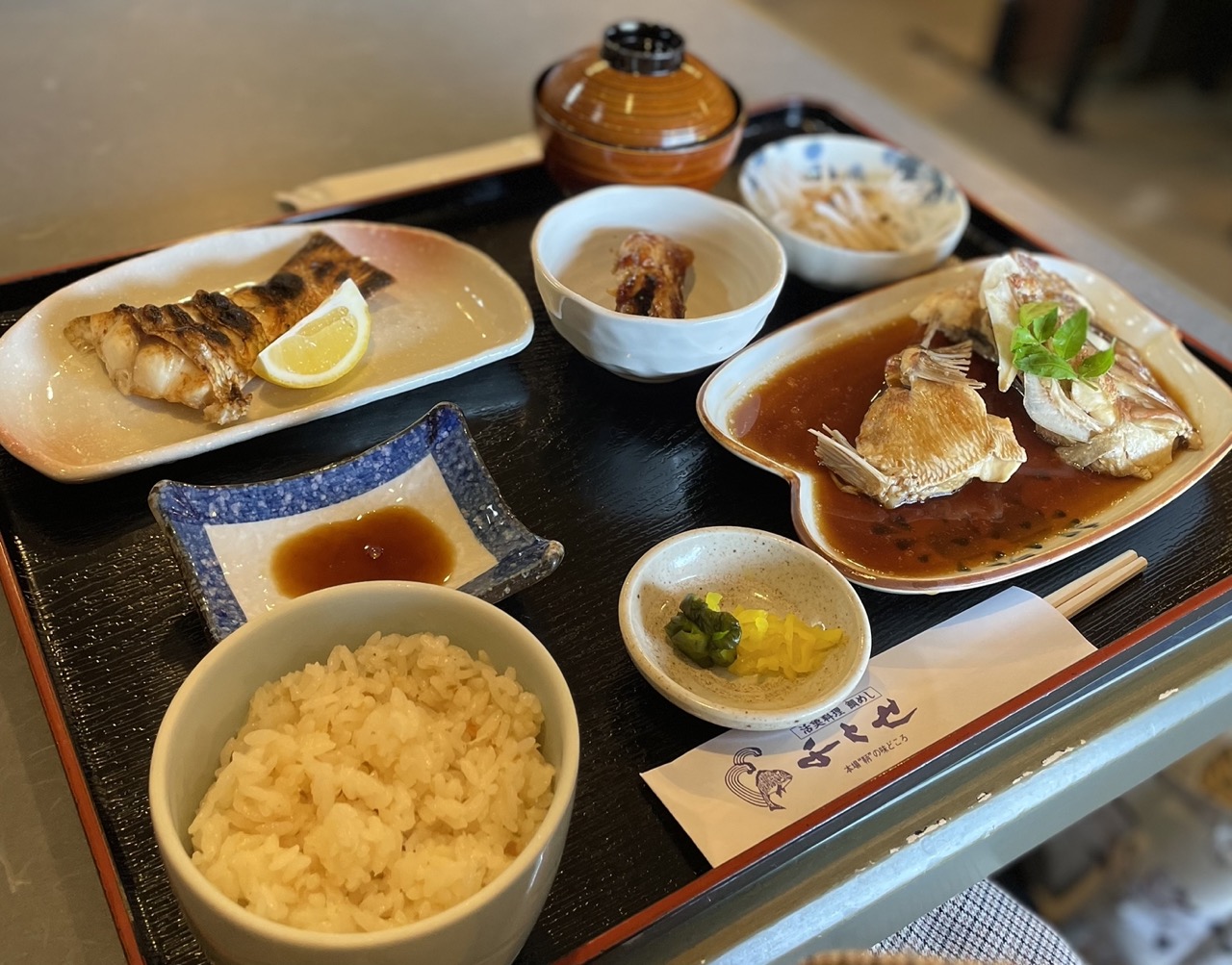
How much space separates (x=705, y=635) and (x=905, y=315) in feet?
3.14

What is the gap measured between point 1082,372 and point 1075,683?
1.91ft

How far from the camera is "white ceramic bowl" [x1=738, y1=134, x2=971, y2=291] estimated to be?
2.03 m

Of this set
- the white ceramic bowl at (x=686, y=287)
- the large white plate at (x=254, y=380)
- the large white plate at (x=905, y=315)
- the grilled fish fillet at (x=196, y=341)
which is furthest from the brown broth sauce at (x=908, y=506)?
the grilled fish fillet at (x=196, y=341)

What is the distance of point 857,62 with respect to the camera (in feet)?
19.6

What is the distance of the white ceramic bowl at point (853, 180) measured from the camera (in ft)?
6.67

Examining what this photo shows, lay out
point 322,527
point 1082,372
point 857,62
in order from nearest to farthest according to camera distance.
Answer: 1. point 322,527
2. point 1082,372
3. point 857,62

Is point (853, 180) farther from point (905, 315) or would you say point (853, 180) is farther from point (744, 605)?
point (744, 605)

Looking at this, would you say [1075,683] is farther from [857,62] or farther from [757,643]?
[857,62]

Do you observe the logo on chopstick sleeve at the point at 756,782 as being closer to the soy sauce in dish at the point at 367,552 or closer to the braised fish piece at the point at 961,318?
the soy sauce in dish at the point at 367,552

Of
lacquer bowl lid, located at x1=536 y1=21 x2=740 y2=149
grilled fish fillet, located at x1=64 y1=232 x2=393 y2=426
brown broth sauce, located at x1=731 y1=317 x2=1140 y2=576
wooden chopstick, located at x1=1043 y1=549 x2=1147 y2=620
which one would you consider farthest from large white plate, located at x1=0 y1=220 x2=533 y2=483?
wooden chopstick, located at x1=1043 y1=549 x2=1147 y2=620

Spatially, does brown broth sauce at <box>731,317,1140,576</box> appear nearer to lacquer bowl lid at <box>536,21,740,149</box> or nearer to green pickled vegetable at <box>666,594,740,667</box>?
green pickled vegetable at <box>666,594,740,667</box>

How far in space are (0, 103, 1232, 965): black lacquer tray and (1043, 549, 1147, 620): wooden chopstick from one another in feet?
0.07

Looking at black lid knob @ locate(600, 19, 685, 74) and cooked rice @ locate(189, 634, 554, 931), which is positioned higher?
black lid knob @ locate(600, 19, 685, 74)

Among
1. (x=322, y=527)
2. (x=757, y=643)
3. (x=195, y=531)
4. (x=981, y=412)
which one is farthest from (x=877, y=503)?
(x=195, y=531)
